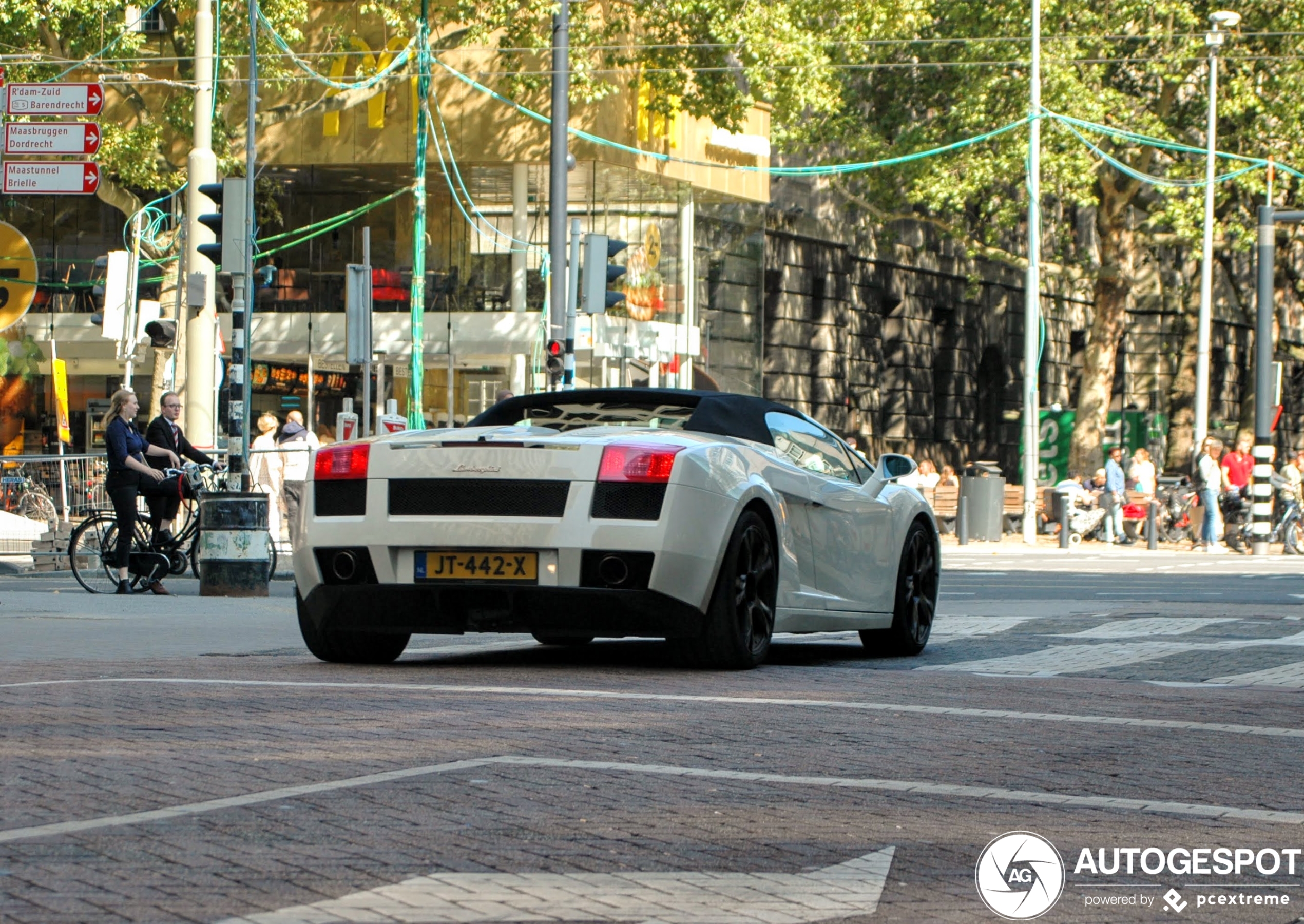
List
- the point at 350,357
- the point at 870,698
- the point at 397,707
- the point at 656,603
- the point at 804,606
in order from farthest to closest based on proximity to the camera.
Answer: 1. the point at 350,357
2. the point at 804,606
3. the point at 656,603
4. the point at 870,698
5. the point at 397,707

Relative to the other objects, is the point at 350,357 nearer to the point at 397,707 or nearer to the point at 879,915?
the point at 397,707

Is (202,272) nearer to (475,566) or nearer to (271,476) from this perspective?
(271,476)

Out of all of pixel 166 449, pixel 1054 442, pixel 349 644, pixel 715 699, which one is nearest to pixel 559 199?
pixel 166 449

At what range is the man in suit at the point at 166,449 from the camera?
1728 cm

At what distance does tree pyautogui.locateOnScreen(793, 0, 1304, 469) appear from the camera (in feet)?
128

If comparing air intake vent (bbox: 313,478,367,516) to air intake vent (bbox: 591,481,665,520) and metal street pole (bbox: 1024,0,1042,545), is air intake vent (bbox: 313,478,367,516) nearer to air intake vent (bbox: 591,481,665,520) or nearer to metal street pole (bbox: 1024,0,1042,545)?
air intake vent (bbox: 591,481,665,520)

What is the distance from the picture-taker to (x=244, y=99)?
35.0m

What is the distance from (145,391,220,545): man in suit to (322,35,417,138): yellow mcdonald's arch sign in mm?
19933

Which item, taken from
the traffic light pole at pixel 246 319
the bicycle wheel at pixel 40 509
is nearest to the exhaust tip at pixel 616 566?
the traffic light pole at pixel 246 319

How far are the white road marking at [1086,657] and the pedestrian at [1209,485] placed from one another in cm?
2115

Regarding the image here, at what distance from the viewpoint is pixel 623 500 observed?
30.0ft

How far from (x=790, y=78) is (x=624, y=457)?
1088 inches

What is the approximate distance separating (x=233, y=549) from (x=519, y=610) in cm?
804

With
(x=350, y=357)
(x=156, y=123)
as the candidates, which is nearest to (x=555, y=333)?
(x=350, y=357)
